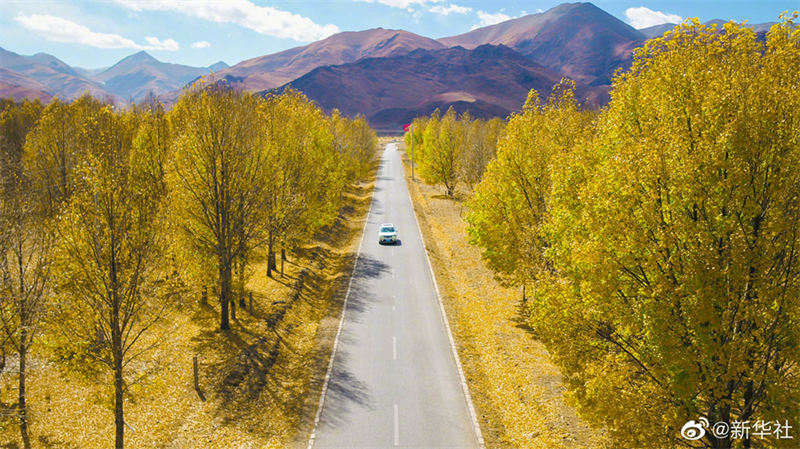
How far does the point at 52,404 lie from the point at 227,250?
9008mm

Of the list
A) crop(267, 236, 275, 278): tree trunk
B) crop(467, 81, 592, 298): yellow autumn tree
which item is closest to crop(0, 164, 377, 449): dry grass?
crop(267, 236, 275, 278): tree trunk

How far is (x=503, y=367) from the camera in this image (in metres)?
18.9

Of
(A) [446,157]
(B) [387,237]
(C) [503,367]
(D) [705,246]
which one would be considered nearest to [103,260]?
(D) [705,246]

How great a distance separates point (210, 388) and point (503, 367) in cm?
1249

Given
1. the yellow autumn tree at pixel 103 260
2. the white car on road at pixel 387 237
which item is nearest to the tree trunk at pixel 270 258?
the white car on road at pixel 387 237

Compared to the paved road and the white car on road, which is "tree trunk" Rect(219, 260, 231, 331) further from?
the white car on road

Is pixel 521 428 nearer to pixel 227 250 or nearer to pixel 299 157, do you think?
pixel 227 250

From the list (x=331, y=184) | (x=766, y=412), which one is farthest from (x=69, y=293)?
(x=331, y=184)

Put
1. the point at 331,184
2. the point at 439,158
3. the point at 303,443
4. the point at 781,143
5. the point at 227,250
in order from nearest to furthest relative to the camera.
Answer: the point at 781,143, the point at 303,443, the point at 227,250, the point at 331,184, the point at 439,158

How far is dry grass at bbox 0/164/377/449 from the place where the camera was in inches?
566

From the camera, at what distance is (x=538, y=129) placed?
22.9 m

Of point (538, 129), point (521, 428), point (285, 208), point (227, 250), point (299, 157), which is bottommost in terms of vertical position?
point (521, 428)

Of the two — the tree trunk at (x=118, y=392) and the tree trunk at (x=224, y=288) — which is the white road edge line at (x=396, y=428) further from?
the tree trunk at (x=224, y=288)

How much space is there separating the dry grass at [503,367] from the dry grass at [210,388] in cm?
669
